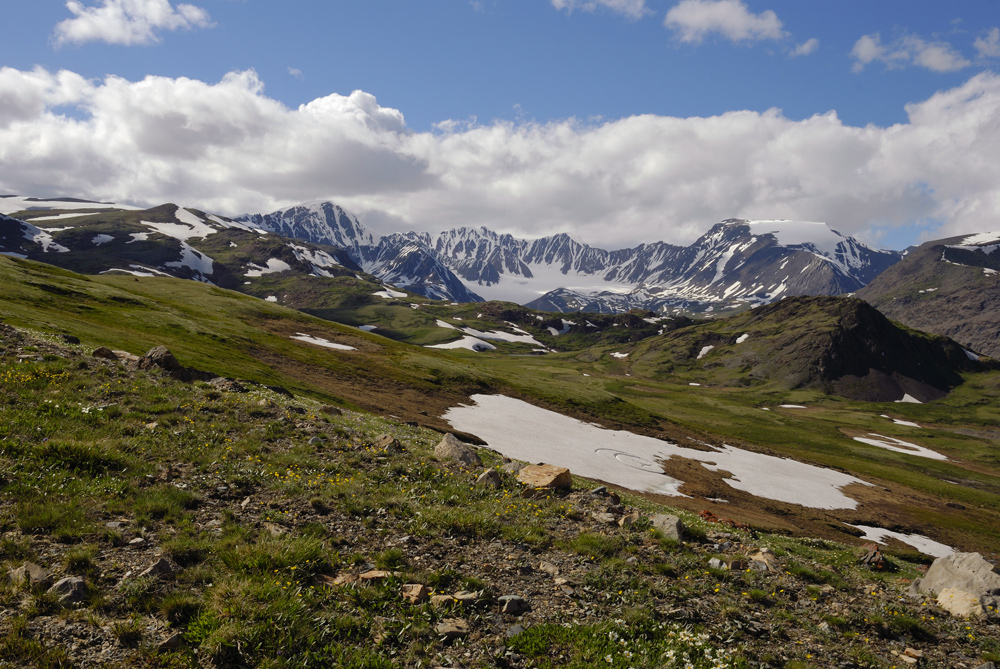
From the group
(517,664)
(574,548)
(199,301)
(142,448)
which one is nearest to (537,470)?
(574,548)

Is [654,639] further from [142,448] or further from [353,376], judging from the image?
[353,376]

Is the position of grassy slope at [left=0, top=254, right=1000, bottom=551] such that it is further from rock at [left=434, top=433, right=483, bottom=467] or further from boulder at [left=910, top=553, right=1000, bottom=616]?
rock at [left=434, top=433, right=483, bottom=467]

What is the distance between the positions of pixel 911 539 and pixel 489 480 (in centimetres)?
6154

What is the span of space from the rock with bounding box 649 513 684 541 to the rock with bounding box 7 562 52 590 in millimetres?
17614

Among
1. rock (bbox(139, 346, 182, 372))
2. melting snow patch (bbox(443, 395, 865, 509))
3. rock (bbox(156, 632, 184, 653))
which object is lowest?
melting snow patch (bbox(443, 395, 865, 509))

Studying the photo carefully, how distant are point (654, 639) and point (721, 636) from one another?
193 centimetres

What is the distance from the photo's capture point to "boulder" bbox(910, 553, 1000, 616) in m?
15.2

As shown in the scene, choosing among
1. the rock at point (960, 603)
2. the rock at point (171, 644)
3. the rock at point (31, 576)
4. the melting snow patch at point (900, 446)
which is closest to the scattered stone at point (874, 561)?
the rock at point (960, 603)

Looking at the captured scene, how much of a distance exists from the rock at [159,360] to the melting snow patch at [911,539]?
64.6 metres

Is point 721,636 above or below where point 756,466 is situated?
above

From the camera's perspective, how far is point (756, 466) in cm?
7500

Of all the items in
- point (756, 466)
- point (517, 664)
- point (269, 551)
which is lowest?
point (756, 466)

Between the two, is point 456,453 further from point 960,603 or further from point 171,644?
point 960,603

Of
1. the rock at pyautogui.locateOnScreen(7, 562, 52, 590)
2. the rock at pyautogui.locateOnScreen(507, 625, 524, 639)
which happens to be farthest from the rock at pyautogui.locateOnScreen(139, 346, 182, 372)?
the rock at pyautogui.locateOnScreen(507, 625, 524, 639)
